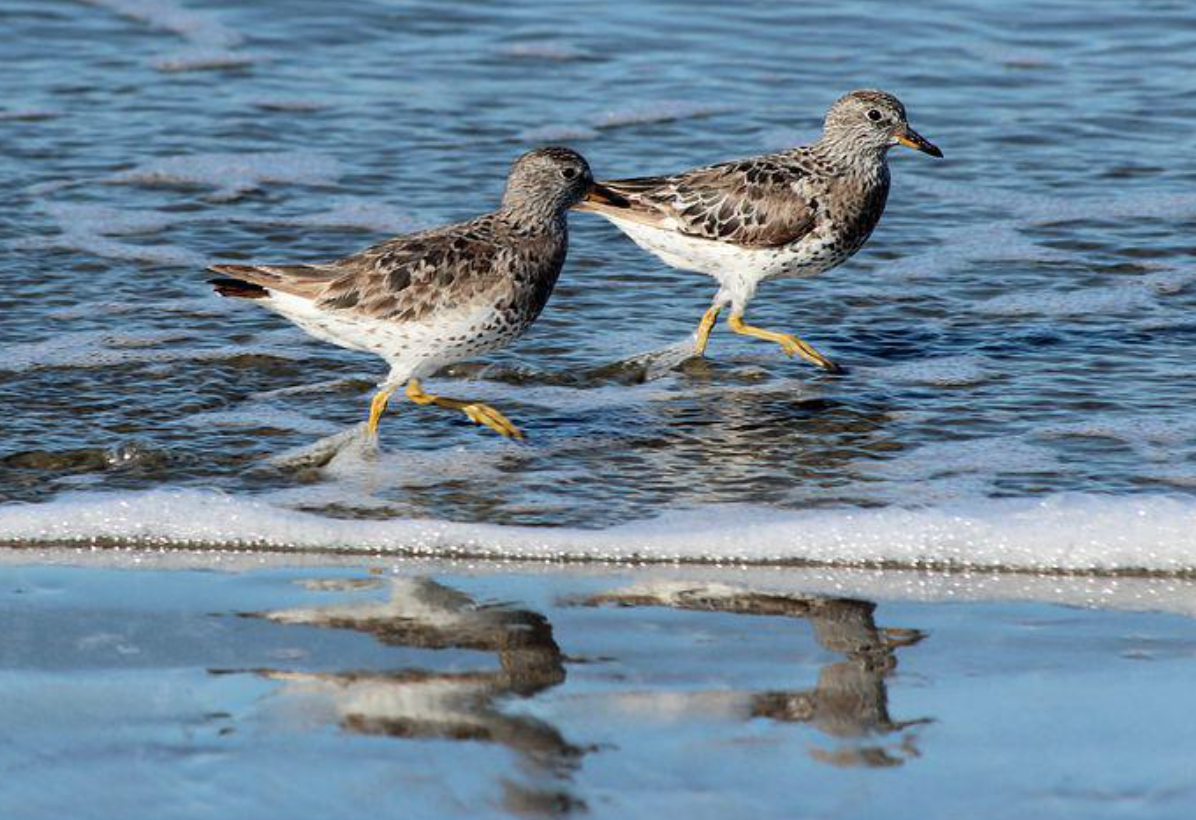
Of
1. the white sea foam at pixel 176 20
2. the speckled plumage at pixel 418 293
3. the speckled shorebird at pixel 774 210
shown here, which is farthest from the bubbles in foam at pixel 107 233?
the white sea foam at pixel 176 20

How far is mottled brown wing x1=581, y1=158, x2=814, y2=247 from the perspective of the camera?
10867 mm

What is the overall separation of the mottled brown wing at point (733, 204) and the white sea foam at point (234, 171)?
139 inches

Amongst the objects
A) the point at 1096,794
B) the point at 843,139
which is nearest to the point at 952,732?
the point at 1096,794

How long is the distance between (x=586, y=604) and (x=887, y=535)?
4.41 ft

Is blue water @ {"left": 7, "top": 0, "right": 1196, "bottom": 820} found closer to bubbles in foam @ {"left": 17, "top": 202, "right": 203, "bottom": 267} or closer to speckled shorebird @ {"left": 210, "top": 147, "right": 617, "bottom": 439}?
bubbles in foam @ {"left": 17, "top": 202, "right": 203, "bottom": 267}

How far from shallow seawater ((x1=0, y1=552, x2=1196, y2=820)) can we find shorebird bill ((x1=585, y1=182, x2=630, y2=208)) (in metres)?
3.05

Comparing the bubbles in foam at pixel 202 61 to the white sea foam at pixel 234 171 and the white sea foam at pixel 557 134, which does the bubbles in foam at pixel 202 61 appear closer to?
the white sea foam at pixel 234 171

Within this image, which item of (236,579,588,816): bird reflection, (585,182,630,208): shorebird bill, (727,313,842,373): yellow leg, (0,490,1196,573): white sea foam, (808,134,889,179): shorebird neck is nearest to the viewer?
(236,579,588,816): bird reflection

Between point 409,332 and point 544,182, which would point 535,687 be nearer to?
point 409,332

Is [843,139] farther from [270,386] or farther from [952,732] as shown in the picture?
[952,732]

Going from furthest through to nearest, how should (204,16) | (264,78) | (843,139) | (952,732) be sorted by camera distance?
(204,16) < (264,78) < (843,139) < (952,732)

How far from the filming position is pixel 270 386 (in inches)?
394

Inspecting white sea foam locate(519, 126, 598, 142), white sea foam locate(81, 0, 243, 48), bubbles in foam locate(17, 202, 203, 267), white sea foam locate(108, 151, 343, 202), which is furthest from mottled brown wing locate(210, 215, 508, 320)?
white sea foam locate(81, 0, 243, 48)

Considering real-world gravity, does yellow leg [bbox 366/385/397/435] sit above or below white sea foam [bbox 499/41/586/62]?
below
